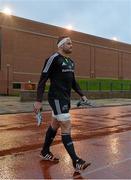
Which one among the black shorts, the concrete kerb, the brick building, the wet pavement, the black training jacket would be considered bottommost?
the wet pavement

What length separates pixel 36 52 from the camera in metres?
48.2

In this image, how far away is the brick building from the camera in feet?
141

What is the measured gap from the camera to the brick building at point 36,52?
1693 inches

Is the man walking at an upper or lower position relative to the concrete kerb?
upper

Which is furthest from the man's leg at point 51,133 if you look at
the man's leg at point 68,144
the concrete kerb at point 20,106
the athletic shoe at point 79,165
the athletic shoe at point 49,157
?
the concrete kerb at point 20,106

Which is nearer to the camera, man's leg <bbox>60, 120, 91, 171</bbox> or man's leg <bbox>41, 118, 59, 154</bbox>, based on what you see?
man's leg <bbox>60, 120, 91, 171</bbox>

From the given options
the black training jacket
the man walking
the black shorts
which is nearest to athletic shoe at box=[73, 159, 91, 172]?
the man walking

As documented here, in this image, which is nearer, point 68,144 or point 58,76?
point 68,144

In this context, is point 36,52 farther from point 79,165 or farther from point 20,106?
point 79,165

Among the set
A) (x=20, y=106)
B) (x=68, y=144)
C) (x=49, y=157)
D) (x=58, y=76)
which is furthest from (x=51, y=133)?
(x=20, y=106)

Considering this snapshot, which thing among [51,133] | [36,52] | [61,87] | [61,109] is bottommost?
[51,133]

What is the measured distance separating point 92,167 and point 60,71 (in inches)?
62.7

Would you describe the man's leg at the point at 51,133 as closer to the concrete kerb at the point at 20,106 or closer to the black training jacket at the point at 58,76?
the black training jacket at the point at 58,76

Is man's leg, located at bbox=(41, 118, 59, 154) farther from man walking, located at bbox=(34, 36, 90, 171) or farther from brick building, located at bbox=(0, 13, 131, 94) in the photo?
brick building, located at bbox=(0, 13, 131, 94)
